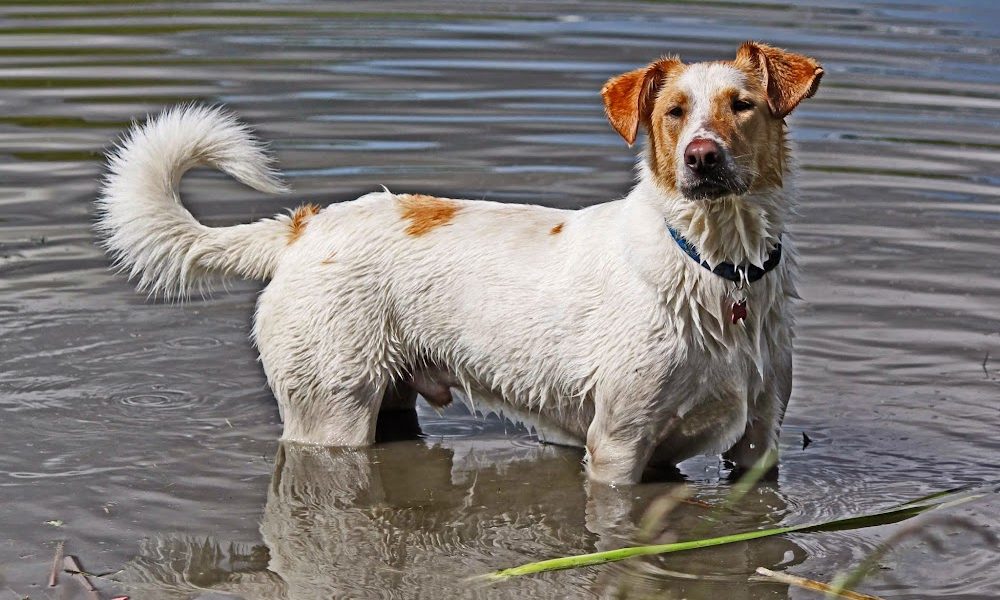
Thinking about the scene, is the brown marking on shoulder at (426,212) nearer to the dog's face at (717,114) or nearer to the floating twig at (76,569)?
the dog's face at (717,114)

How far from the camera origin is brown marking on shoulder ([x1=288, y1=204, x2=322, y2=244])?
6.13 meters

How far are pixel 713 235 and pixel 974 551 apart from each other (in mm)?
1499

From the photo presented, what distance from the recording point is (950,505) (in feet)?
17.9

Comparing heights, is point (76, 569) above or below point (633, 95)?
below

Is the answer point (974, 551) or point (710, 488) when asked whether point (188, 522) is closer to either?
point (710, 488)

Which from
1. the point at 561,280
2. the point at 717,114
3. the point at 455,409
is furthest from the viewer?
the point at 455,409

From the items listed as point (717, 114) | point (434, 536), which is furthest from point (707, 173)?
point (434, 536)

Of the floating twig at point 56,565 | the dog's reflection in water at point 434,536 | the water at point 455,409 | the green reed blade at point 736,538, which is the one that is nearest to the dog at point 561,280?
the dog's reflection in water at point 434,536

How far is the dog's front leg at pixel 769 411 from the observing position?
5508mm

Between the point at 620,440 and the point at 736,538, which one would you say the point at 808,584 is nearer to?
the point at 736,538

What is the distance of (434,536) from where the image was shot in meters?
5.38

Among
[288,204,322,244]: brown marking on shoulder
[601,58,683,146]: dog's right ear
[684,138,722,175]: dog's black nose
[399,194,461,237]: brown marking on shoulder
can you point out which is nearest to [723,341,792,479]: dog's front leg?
[684,138,722,175]: dog's black nose

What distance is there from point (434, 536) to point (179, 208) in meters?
1.88

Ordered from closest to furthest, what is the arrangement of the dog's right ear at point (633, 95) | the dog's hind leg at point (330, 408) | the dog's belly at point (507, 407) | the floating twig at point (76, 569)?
1. the floating twig at point (76, 569)
2. the dog's right ear at point (633, 95)
3. the dog's belly at point (507, 407)
4. the dog's hind leg at point (330, 408)
